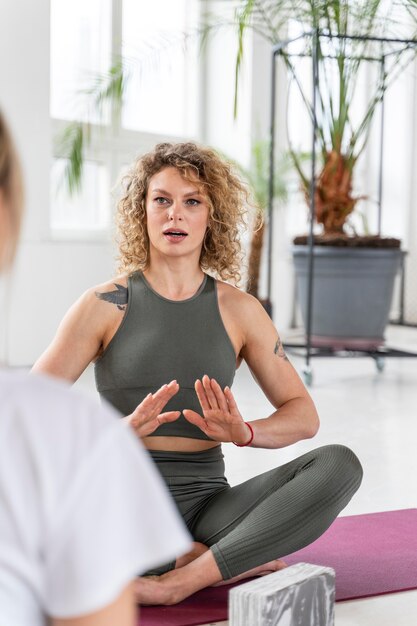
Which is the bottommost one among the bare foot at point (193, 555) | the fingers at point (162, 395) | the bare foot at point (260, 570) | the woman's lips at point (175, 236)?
the bare foot at point (260, 570)

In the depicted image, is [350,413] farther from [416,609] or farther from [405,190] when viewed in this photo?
[405,190]

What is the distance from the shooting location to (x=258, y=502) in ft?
5.84

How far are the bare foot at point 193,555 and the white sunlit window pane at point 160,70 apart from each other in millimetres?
4095

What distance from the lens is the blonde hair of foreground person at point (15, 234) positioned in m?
0.47

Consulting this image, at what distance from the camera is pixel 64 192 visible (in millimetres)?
5113

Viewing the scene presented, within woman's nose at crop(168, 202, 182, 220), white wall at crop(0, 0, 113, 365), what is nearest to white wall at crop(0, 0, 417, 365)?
white wall at crop(0, 0, 113, 365)

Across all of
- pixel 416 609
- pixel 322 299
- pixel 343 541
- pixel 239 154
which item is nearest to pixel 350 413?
pixel 322 299

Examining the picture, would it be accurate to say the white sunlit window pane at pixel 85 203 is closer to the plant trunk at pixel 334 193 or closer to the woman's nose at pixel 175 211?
the plant trunk at pixel 334 193

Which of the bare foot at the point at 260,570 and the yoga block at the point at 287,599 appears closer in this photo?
the yoga block at the point at 287,599

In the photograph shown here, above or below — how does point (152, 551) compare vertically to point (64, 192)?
below

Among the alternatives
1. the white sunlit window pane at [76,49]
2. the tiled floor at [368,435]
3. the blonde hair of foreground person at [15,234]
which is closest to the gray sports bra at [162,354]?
the tiled floor at [368,435]

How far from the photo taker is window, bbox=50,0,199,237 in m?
5.04

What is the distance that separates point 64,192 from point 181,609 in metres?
3.75

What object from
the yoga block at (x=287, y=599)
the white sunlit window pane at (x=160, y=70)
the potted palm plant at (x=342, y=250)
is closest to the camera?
the yoga block at (x=287, y=599)
